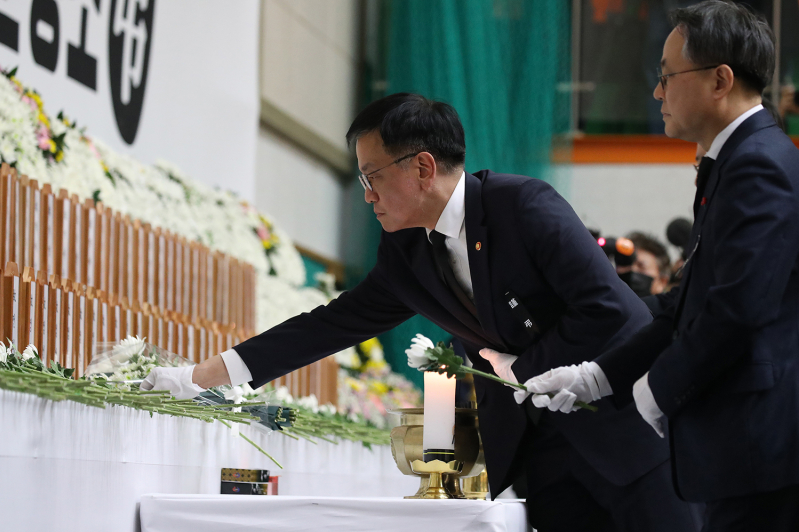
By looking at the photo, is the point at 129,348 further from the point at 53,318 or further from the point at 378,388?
the point at 378,388

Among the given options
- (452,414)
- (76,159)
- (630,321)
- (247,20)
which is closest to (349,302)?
(452,414)

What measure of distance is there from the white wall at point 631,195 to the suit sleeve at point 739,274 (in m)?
6.55

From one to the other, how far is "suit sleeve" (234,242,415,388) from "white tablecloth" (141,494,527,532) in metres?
0.44

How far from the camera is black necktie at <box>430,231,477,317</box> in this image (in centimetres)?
204

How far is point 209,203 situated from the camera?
4.86 meters

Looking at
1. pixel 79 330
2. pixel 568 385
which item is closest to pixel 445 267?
pixel 568 385

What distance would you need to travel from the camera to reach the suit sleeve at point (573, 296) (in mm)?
1800

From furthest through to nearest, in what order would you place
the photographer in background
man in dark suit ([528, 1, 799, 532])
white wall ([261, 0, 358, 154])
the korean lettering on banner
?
white wall ([261, 0, 358, 154]), the photographer in background, the korean lettering on banner, man in dark suit ([528, 1, 799, 532])

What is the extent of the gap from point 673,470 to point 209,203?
3.73 meters

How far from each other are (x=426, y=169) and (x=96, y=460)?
2.84 feet

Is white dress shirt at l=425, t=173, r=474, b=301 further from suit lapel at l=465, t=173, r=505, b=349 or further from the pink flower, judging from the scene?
the pink flower

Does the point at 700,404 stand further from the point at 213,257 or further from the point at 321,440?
the point at 213,257

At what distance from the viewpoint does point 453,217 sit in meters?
2.02

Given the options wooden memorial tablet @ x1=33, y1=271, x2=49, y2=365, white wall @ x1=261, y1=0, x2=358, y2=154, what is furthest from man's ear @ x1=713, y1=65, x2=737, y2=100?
white wall @ x1=261, y1=0, x2=358, y2=154
